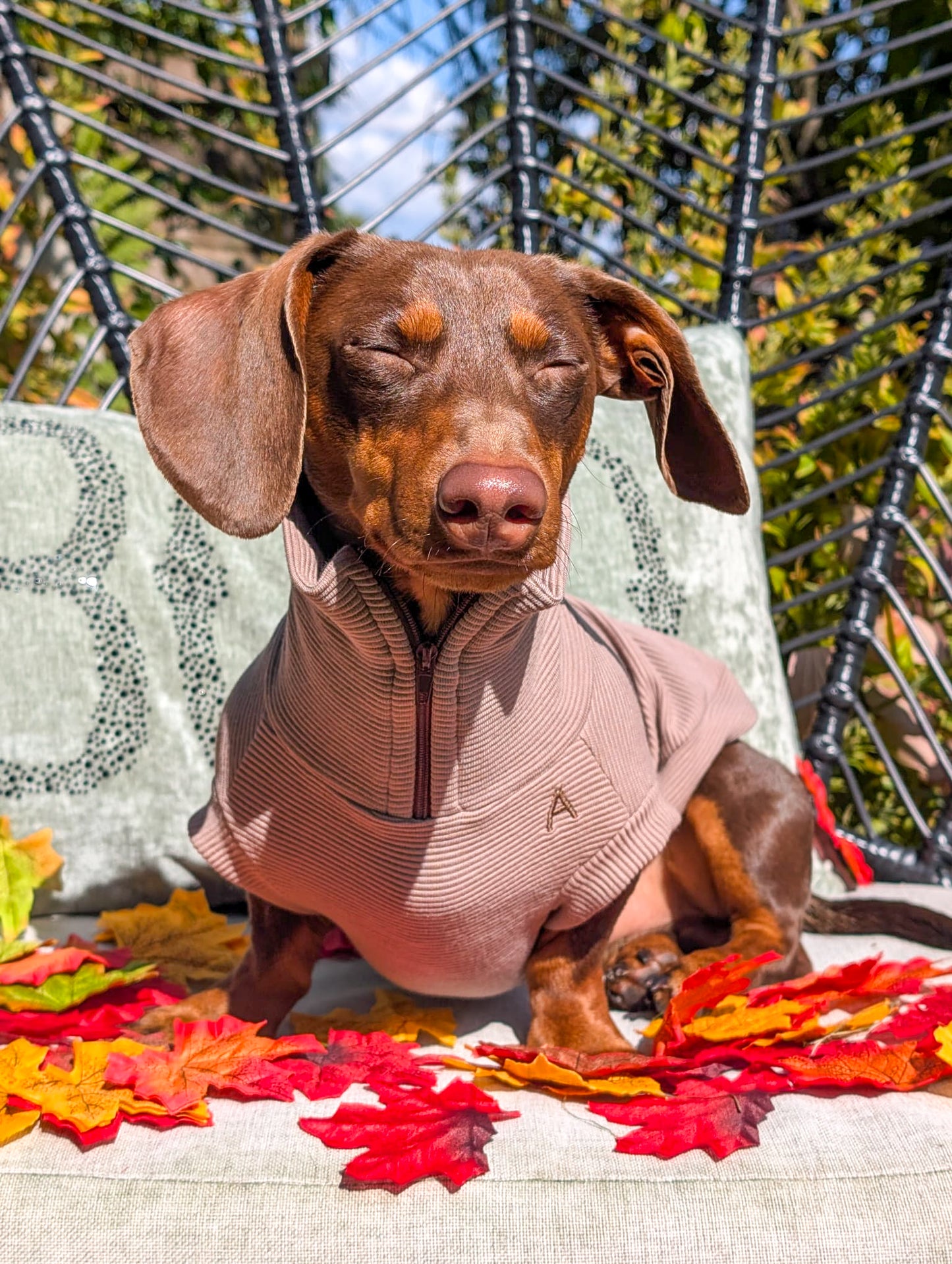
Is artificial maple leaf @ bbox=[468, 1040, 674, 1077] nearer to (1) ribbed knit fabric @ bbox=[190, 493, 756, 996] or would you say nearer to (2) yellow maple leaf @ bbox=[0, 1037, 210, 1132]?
(1) ribbed knit fabric @ bbox=[190, 493, 756, 996]

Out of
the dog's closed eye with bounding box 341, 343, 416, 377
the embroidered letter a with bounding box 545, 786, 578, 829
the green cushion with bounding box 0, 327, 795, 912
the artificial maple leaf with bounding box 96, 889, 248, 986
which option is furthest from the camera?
the green cushion with bounding box 0, 327, 795, 912

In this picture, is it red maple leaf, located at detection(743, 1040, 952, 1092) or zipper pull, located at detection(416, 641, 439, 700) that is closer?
red maple leaf, located at detection(743, 1040, 952, 1092)

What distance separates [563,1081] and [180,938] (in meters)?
0.84

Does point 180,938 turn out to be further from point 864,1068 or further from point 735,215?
point 735,215

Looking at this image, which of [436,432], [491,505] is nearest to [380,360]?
[436,432]

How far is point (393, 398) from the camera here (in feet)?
4.63

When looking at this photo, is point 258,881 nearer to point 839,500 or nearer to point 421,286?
point 421,286

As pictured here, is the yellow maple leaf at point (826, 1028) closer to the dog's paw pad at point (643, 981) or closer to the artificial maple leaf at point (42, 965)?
the dog's paw pad at point (643, 981)

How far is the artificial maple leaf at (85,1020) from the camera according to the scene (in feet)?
4.97

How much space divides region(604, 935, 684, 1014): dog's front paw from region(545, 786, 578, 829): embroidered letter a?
0.40 m

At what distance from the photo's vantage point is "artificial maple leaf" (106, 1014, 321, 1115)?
1336 mm

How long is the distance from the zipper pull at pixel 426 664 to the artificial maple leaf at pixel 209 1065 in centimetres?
47

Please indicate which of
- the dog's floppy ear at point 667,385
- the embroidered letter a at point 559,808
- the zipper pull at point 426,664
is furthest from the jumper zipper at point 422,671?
the dog's floppy ear at point 667,385

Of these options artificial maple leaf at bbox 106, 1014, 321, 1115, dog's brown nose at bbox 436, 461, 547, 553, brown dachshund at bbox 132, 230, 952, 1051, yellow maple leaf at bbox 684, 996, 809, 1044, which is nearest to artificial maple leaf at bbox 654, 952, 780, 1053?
yellow maple leaf at bbox 684, 996, 809, 1044
